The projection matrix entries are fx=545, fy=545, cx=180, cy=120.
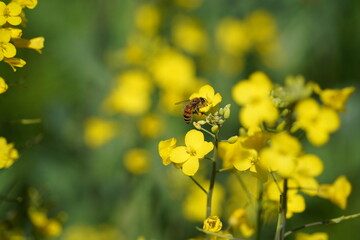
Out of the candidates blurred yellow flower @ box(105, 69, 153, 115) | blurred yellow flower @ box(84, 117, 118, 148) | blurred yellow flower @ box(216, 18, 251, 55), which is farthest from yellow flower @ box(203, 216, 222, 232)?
blurred yellow flower @ box(216, 18, 251, 55)

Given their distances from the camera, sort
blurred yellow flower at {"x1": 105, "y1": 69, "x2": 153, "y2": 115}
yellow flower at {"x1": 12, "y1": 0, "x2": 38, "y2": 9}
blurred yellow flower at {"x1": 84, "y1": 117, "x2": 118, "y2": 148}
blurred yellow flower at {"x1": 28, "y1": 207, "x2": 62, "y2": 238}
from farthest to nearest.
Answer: blurred yellow flower at {"x1": 84, "y1": 117, "x2": 118, "y2": 148} < blurred yellow flower at {"x1": 105, "y1": 69, "x2": 153, "y2": 115} < blurred yellow flower at {"x1": 28, "y1": 207, "x2": 62, "y2": 238} < yellow flower at {"x1": 12, "y1": 0, "x2": 38, "y2": 9}

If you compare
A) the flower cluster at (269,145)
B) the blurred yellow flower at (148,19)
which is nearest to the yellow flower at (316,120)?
the flower cluster at (269,145)

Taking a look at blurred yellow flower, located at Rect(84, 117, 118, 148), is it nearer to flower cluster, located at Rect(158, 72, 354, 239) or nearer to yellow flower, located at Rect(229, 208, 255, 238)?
flower cluster, located at Rect(158, 72, 354, 239)

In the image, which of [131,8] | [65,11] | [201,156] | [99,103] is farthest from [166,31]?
[201,156]

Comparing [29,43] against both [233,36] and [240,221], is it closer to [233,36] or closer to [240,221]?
[240,221]

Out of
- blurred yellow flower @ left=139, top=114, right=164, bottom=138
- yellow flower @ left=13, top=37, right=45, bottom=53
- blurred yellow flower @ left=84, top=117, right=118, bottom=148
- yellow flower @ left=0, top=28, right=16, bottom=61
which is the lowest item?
yellow flower @ left=0, top=28, right=16, bottom=61

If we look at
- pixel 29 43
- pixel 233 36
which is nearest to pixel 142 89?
pixel 233 36
